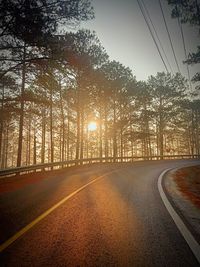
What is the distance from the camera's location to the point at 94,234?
499 centimetres

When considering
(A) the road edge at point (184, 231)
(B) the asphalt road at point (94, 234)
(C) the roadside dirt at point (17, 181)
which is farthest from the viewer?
(C) the roadside dirt at point (17, 181)

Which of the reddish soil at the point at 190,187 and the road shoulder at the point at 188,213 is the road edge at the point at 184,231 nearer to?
the road shoulder at the point at 188,213

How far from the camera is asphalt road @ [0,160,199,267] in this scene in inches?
Answer: 152

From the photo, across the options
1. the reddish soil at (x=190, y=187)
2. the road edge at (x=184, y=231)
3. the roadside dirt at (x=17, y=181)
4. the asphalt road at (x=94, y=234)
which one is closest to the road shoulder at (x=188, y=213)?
the road edge at (x=184, y=231)

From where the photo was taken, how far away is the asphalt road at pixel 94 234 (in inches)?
152

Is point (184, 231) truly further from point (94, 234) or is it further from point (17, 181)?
point (17, 181)

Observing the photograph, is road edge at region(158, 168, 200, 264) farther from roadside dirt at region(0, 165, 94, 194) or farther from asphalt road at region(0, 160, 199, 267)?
roadside dirt at region(0, 165, 94, 194)

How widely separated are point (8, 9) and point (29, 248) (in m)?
9.93

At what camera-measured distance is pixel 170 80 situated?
137 ft

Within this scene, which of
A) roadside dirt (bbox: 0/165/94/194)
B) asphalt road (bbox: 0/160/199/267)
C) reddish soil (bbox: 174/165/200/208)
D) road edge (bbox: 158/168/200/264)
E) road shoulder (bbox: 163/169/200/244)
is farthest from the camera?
roadside dirt (bbox: 0/165/94/194)

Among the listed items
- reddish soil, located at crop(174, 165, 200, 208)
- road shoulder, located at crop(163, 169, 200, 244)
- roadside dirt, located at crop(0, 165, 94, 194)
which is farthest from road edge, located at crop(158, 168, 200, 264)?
roadside dirt, located at crop(0, 165, 94, 194)

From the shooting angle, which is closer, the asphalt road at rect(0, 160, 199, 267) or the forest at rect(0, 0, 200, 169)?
the asphalt road at rect(0, 160, 199, 267)

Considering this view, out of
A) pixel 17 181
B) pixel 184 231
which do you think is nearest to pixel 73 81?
pixel 17 181

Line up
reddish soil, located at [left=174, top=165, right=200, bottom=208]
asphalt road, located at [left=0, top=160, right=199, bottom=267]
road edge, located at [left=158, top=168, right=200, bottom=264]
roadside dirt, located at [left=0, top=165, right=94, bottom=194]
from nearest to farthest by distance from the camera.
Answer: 1. asphalt road, located at [left=0, top=160, right=199, bottom=267]
2. road edge, located at [left=158, top=168, right=200, bottom=264]
3. reddish soil, located at [left=174, top=165, right=200, bottom=208]
4. roadside dirt, located at [left=0, top=165, right=94, bottom=194]
